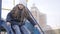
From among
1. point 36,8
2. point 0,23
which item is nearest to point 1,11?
point 0,23

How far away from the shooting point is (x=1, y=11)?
2.44 m

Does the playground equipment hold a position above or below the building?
below

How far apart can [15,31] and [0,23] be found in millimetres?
247

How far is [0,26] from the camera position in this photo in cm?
241

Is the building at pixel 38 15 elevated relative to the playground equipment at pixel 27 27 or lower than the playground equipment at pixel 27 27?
elevated

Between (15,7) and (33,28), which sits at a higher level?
(15,7)

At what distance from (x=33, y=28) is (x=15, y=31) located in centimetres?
26

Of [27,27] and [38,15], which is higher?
[38,15]

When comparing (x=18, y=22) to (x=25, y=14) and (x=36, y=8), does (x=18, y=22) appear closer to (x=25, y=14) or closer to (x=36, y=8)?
(x=25, y=14)

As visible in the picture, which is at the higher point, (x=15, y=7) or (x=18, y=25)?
(x=15, y=7)

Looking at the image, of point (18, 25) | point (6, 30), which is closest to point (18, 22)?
point (18, 25)

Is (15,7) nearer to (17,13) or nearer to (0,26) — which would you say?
(17,13)

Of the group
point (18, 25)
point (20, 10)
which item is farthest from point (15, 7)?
point (18, 25)

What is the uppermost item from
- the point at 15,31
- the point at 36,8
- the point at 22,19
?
the point at 36,8
